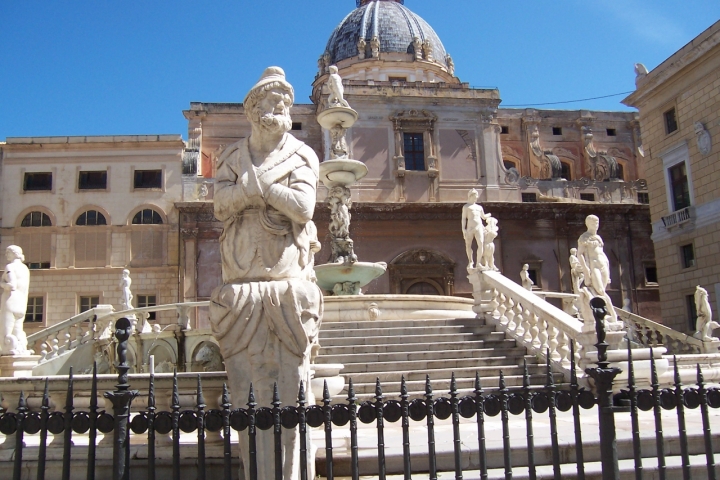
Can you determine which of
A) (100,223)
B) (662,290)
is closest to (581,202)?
(662,290)

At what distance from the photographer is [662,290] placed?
83.9ft

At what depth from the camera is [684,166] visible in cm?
2455

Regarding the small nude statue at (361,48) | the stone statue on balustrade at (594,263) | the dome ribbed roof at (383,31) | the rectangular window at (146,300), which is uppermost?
the dome ribbed roof at (383,31)

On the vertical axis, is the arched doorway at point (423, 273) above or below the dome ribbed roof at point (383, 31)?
below

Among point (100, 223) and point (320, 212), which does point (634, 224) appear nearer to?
point (320, 212)

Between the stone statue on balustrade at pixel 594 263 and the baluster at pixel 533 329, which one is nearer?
the baluster at pixel 533 329

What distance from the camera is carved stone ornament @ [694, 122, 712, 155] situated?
2294cm

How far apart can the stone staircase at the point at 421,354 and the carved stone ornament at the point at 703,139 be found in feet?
47.5

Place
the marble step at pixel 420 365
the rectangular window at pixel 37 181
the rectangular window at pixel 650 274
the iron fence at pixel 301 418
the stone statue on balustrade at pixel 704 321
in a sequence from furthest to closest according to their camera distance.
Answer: the rectangular window at pixel 650 274
the rectangular window at pixel 37 181
the stone statue on balustrade at pixel 704 321
the marble step at pixel 420 365
the iron fence at pixel 301 418

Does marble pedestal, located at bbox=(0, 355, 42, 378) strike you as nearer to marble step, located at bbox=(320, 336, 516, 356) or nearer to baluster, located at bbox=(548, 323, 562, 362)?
marble step, located at bbox=(320, 336, 516, 356)

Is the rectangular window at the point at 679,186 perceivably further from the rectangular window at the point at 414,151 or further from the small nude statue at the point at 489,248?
the small nude statue at the point at 489,248

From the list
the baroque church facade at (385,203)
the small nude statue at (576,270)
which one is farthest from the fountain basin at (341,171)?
the baroque church facade at (385,203)

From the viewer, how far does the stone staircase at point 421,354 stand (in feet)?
32.0

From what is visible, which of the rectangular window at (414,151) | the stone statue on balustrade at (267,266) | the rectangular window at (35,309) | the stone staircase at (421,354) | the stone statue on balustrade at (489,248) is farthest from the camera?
the rectangular window at (414,151)
